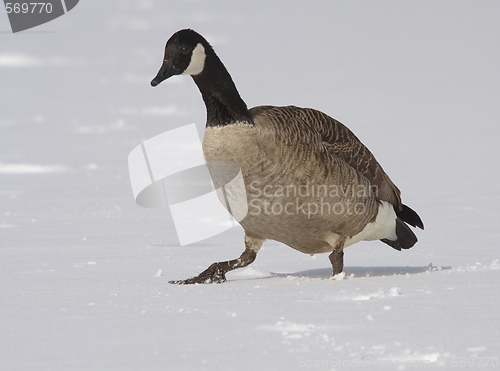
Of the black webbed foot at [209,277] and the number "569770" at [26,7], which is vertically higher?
the number "569770" at [26,7]

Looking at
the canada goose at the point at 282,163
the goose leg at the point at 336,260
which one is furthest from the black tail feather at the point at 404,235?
the goose leg at the point at 336,260

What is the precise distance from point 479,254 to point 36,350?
14.6 feet

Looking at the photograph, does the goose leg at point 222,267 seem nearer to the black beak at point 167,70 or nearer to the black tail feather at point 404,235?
the black tail feather at point 404,235

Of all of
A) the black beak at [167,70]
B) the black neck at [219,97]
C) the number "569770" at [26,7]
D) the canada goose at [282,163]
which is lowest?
the canada goose at [282,163]

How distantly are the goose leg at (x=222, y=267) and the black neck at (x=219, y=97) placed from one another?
1.11 meters

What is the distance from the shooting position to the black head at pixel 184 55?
6.58 m

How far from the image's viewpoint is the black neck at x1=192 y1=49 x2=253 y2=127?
21.3 feet

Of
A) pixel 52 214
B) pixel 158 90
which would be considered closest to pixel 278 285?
pixel 52 214

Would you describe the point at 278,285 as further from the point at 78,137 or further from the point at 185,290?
the point at 78,137

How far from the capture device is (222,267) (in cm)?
692

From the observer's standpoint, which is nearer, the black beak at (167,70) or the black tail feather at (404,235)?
the black beak at (167,70)

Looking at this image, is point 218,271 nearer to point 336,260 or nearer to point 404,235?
point 336,260

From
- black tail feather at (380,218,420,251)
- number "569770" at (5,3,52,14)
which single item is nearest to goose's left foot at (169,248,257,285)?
black tail feather at (380,218,420,251)

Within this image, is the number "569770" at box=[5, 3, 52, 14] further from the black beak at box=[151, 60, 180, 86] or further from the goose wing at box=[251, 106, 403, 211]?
the goose wing at box=[251, 106, 403, 211]
